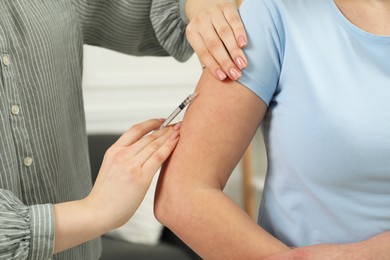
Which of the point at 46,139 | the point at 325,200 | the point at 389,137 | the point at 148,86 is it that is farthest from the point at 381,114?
the point at 148,86

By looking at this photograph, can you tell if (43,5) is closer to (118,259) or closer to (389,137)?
(389,137)

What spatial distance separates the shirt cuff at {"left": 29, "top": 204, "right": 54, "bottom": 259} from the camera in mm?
1161

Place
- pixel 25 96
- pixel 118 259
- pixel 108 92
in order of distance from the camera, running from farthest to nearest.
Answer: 1. pixel 108 92
2. pixel 118 259
3. pixel 25 96

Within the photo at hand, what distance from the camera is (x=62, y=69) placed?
1.43 meters

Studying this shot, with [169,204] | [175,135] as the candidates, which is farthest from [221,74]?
[169,204]

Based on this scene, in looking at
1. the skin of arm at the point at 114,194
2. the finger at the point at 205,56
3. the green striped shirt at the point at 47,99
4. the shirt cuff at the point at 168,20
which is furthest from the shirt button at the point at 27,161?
the shirt cuff at the point at 168,20

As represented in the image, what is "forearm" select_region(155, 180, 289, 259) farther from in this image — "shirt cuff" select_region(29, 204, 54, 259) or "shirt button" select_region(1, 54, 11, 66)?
"shirt button" select_region(1, 54, 11, 66)

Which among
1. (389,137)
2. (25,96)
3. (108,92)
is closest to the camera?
(389,137)

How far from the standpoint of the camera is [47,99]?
4.43 ft

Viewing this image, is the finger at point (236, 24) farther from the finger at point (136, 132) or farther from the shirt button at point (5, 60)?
the shirt button at point (5, 60)

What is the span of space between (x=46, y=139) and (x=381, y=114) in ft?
2.17

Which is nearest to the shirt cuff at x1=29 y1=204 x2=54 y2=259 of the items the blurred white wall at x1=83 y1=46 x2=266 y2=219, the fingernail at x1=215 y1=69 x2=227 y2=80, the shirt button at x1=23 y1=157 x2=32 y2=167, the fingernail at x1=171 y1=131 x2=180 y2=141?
the shirt button at x1=23 y1=157 x2=32 y2=167

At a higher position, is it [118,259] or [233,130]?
[233,130]

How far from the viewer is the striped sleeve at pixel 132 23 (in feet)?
5.27
